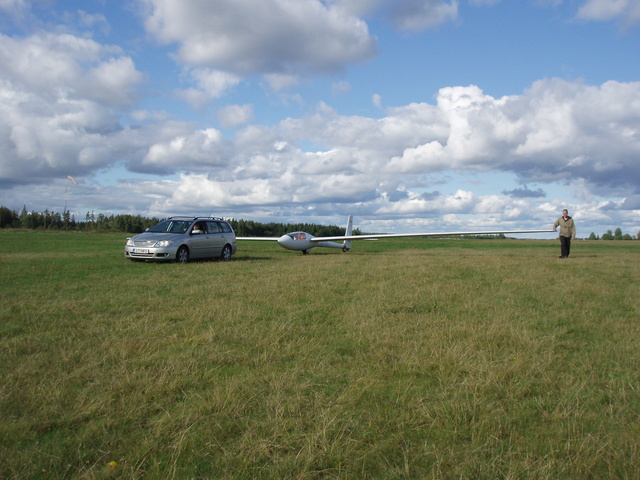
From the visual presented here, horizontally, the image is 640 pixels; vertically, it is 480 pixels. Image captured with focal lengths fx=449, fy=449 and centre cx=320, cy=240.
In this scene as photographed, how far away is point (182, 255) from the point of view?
15227 mm

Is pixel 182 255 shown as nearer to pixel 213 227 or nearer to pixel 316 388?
pixel 213 227

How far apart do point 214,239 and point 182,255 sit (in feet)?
6.10

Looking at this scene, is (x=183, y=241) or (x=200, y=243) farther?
(x=200, y=243)

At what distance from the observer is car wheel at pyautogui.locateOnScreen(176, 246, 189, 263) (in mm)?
15031

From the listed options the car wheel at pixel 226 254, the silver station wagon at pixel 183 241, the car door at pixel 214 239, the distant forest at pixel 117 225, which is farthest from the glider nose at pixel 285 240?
the distant forest at pixel 117 225

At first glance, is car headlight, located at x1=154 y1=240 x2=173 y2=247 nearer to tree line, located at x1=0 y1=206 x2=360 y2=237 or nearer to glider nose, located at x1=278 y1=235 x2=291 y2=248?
glider nose, located at x1=278 y1=235 x2=291 y2=248

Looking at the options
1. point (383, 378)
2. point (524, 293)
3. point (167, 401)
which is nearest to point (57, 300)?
point (167, 401)

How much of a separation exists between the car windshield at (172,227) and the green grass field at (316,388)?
846cm

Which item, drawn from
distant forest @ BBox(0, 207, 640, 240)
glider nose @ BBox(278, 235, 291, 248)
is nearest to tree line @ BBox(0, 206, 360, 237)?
distant forest @ BBox(0, 207, 640, 240)

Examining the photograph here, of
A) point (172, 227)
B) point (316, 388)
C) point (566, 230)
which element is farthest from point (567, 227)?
point (316, 388)

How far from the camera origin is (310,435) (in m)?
2.79

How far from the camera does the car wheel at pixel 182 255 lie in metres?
15.0

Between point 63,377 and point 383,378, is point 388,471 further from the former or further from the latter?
point 63,377

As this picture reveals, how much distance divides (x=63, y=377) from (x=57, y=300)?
4.14 meters
